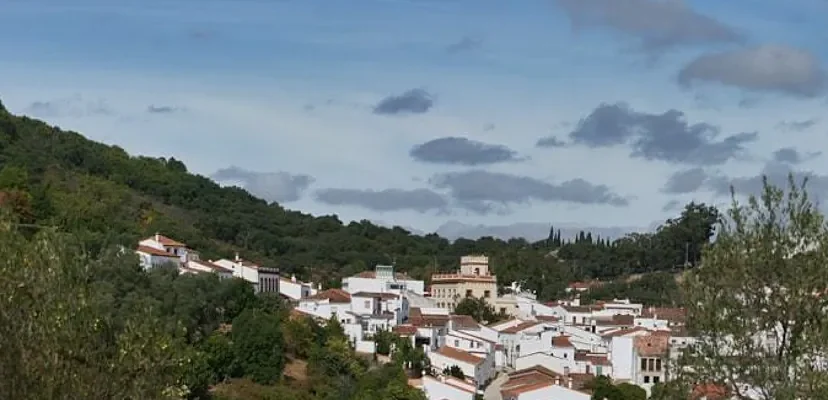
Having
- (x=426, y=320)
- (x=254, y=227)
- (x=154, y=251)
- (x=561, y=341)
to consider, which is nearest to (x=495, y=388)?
(x=561, y=341)

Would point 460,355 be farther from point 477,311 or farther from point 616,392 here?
point 477,311

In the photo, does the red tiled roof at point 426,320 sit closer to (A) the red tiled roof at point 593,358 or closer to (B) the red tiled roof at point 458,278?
(A) the red tiled roof at point 593,358

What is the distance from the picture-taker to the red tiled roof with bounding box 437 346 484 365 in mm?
56797

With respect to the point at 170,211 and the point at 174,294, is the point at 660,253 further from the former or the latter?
the point at 174,294

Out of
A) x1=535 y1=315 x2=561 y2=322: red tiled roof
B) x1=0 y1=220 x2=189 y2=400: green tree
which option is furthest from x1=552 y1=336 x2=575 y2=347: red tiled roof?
x1=0 y1=220 x2=189 y2=400: green tree

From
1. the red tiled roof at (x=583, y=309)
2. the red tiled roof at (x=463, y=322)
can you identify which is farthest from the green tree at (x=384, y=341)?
the red tiled roof at (x=583, y=309)

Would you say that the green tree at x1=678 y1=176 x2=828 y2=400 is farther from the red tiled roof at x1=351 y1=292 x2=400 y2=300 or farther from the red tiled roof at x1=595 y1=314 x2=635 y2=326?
the red tiled roof at x1=595 y1=314 x2=635 y2=326

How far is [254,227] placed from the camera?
10750cm

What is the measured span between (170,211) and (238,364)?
5404 cm

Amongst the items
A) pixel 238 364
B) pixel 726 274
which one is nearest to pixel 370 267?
pixel 238 364

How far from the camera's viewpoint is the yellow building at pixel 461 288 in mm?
84062

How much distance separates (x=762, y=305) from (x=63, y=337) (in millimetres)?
6928

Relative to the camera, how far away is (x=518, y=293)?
8919cm

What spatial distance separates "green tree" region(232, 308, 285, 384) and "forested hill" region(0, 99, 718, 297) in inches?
772
